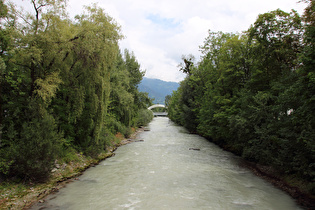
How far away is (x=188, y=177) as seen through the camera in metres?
11.6

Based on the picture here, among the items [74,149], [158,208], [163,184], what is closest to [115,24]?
[74,149]

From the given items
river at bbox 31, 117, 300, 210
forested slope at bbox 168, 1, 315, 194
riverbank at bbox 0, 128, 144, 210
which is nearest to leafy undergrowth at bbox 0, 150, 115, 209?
riverbank at bbox 0, 128, 144, 210

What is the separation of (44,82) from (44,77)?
1.95 ft

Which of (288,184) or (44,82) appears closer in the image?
(44,82)

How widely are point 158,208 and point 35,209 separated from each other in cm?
457

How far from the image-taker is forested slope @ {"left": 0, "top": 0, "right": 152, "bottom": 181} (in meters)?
8.78

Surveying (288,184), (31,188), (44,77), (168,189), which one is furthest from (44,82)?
(288,184)

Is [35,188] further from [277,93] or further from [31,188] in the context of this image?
[277,93]

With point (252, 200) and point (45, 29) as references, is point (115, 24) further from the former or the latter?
point (252, 200)

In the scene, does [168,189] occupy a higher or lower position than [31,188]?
lower

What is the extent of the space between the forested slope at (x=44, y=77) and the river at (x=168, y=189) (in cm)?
215

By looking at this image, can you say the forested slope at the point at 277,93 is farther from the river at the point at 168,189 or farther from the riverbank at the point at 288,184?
the river at the point at 168,189

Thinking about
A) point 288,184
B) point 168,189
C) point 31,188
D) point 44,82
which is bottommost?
point 168,189

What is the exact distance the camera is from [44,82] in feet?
30.7
